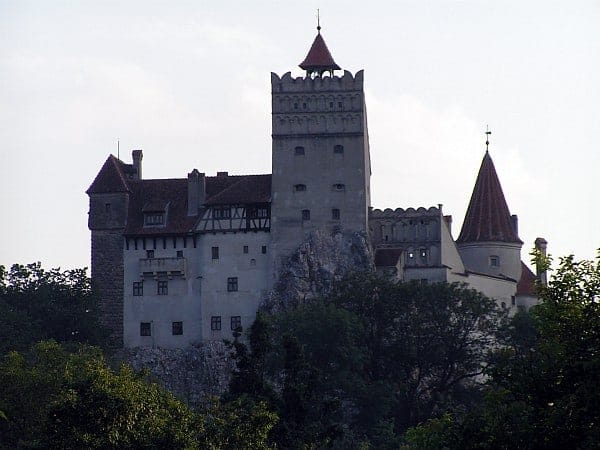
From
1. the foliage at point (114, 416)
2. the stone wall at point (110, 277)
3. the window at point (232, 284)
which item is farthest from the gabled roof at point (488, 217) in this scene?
the foliage at point (114, 416)

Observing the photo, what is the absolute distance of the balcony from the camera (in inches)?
3856

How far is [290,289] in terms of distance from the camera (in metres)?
95.9

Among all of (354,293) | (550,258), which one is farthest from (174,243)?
(550,258)

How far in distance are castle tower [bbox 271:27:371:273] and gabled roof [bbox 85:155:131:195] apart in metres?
9.35

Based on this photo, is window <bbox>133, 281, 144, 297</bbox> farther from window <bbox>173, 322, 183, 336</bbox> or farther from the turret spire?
the turret spire

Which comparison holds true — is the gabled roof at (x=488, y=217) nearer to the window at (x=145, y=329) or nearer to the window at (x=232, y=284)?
the window at (x=232, y=284)

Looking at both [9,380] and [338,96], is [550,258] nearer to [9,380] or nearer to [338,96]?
[9,380]

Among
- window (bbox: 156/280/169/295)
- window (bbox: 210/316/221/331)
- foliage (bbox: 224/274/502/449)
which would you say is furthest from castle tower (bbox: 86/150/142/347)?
foliage (bbox: 224/274/502/449)

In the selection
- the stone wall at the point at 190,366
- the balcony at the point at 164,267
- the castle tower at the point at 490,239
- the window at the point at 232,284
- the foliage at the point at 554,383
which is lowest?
the foliage at the point at 554,383

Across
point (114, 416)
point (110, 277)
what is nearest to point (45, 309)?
point (110, 277)

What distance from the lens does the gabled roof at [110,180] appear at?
101125 mm

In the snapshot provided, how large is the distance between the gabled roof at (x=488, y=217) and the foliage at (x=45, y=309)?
21541 mm

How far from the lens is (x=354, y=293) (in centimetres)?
9481

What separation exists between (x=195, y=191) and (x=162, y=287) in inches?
233
